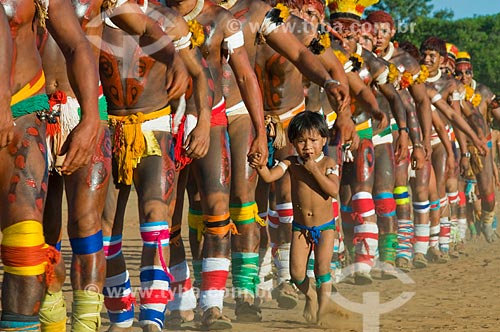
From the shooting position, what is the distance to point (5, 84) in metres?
4.79

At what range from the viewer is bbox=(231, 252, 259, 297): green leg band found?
8312mm

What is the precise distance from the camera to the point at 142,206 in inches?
275

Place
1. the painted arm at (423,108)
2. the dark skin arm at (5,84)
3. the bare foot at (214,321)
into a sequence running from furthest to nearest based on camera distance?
the painted arm at (423,108) → the bare foot at (214,321) → the dark skin arm at (5,84)

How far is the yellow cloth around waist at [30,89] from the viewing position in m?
5.18

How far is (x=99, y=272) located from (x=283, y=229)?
3.63 meters

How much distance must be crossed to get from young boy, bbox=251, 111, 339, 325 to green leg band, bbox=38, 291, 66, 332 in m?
2.51

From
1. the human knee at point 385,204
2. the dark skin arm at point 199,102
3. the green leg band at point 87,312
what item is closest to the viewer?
the green leg band at point 87,312

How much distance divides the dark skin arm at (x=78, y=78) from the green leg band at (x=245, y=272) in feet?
10.7

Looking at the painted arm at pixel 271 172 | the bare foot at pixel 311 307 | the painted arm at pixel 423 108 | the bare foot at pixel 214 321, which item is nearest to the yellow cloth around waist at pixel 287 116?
the painted arm at pixel 271 172

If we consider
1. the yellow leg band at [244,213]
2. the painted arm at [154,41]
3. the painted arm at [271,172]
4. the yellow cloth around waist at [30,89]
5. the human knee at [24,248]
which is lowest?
the human knee at [24,248]

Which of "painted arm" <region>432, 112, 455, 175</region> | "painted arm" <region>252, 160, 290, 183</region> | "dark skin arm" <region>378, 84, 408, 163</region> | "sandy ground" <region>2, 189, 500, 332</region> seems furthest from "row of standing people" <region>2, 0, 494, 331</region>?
"painted arm" <region>432, 112, 455, 175</region>

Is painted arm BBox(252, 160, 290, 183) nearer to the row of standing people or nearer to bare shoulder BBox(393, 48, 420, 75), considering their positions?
A: the row of standing people

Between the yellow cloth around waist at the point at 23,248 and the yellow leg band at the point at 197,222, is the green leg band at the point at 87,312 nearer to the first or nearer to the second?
the yellow cloth around waist at the point at 23,248

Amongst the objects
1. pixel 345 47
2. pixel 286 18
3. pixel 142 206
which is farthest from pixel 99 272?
pixel 345 47
